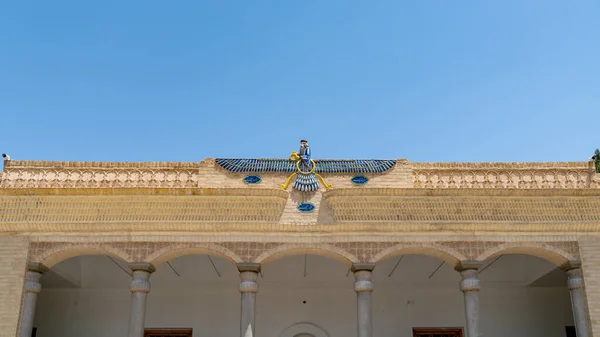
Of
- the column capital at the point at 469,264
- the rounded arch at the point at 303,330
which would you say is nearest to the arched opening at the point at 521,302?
the column capital at the point at 469,264

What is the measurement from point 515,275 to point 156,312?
24.1 feet

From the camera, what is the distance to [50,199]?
10.5 metres

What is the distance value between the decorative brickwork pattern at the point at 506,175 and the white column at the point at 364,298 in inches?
68.4

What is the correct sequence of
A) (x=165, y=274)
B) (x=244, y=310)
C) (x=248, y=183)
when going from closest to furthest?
(x=244, y=310) → (x=248, y=183) → (x=165, y=274)

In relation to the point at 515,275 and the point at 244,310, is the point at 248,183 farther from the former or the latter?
the point at 515,275

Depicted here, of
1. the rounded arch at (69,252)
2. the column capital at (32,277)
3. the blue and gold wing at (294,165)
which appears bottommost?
the column capital at (32,277)

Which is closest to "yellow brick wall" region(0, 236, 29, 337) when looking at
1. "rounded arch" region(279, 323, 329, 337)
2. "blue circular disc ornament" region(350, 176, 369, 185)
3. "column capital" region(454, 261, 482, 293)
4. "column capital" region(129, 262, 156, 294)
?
"column capital" region(129, 262, 156, 294)

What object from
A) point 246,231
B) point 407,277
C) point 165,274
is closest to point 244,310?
point 246,231

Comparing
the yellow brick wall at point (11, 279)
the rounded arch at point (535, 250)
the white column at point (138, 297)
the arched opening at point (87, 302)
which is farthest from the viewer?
the arched opening at point (87, 302)

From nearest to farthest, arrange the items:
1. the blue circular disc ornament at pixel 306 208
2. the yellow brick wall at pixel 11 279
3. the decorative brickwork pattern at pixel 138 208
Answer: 1. the yellow brick wall at pixel 11 279
2. the decorative brickwork pattern at pixel 138 208
3. the blue circular disc ornament at pixel 306 208

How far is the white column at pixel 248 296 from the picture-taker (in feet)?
32.7

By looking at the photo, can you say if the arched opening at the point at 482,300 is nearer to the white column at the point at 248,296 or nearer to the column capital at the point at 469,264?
the column capital at the point at 469,264

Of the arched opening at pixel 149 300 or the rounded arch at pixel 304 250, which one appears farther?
the arched opening at pixel 149 300

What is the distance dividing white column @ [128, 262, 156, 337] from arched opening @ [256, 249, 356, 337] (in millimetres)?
3115
